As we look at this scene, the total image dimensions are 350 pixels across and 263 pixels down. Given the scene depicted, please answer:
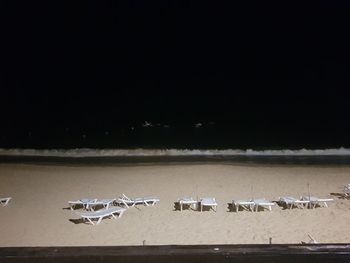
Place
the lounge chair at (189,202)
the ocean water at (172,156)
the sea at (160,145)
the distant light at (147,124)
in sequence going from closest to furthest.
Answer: the lounge chair at (189,202) → the ocean water at (172,156) → the sea at (160,145) → the distant light at (147,124)

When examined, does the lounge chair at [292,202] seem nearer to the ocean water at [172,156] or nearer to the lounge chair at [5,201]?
the ocean water at [172,156]

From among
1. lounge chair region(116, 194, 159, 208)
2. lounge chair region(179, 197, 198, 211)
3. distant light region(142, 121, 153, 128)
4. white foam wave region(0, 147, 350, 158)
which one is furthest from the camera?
distant light region(142, 121, 153, 128)

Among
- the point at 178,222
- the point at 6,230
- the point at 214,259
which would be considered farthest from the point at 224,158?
the point at 214,259

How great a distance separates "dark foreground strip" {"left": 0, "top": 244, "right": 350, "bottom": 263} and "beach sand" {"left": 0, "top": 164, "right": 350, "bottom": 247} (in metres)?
2.52

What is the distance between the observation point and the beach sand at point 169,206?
478cm

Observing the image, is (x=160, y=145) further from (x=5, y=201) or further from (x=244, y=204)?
(x=244, y=204)

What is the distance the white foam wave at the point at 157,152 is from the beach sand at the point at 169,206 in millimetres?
1419

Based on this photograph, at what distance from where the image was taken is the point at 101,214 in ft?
17.8

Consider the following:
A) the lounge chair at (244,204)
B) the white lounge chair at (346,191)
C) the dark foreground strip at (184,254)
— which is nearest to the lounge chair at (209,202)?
the lounge chair at (244,204)

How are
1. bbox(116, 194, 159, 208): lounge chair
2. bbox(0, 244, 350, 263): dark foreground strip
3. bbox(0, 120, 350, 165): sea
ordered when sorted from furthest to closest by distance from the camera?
1. bbox(0, 120, 350, 165): sea
2. bbox(116, 194, 159, 208): lounge chair
3. bbox(0, 244, 350, 263): dark foreground strip

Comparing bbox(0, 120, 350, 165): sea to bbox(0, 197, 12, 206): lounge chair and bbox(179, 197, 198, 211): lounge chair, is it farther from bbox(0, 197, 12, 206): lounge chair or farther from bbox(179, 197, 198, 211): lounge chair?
bbox(179, 197, 198, 211): lounge chair

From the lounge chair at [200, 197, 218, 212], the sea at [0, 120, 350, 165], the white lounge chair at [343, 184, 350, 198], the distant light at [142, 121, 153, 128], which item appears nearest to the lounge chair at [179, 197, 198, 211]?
the lounge chair at [200, 197, 218, 212]

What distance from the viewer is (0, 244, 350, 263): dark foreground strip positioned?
79.7 inches

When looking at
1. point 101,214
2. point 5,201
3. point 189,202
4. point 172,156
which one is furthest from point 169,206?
point 172,156
